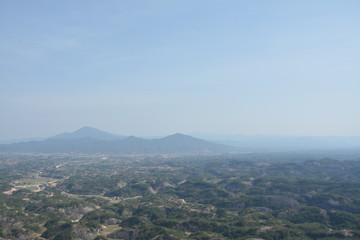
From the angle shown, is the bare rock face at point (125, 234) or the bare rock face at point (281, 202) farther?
the bare rock face at point (281, 202)

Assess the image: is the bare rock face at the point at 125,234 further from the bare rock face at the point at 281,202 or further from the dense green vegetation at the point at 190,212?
the bare rock face at the point at 281,202

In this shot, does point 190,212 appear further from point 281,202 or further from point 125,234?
point 281,202

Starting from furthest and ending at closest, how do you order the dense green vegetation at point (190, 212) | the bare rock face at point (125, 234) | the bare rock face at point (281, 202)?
the bare rock face at point (281, 202)
the bare rock face at point (125, 234)
the dense green vegetation at point (190, 212)

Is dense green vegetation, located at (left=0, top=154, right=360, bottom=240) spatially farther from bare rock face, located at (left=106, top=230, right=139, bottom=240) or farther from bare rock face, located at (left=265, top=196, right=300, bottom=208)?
bare rock face, located at (left=265, top=196, right=300, bottom=208)

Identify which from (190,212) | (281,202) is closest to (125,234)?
(190,212)

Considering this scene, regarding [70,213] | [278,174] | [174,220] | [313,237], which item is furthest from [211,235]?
[278,174]

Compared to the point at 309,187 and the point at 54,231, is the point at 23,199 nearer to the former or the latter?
the point at 54,231

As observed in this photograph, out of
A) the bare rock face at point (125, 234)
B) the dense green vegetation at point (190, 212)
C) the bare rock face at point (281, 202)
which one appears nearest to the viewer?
the dense green vegetation at point (190, 212)

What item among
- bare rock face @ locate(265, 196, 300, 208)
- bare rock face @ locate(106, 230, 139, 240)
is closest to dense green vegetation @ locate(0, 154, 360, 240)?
bare rock face @ locate(106, 230, 139, 240)

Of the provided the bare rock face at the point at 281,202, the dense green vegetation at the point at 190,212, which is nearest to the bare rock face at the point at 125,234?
the dense green vegetation at the point at 190,212
